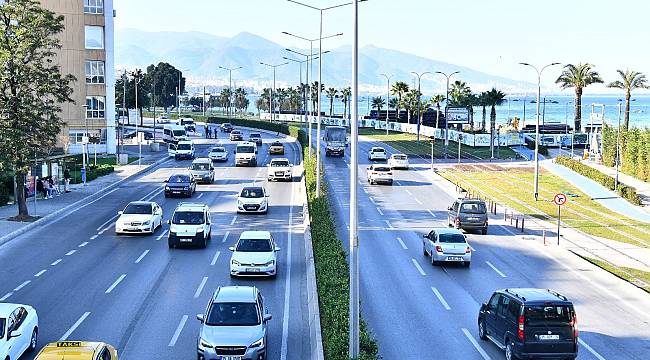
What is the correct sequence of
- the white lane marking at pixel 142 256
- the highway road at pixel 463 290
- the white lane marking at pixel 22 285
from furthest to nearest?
1. the white lane marking at pixel 142 256
2. the white lane marking at pixel 22 285
3. the highway road at pixel 463 290

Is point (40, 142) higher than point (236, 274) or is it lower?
higher

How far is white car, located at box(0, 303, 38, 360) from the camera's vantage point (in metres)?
19.0

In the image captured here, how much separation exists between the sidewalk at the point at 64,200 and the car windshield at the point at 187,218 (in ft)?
27.2

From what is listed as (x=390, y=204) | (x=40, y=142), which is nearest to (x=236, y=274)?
(x=40, y=142)

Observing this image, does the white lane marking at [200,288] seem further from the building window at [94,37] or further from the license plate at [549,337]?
the building window at [94,37]

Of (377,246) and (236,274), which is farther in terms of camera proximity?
(377,246)

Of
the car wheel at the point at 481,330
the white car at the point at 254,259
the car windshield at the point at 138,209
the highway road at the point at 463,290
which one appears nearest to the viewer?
the highway road at the point at 463,290

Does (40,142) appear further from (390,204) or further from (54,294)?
(390,204)

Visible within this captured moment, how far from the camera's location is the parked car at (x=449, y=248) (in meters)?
32.9

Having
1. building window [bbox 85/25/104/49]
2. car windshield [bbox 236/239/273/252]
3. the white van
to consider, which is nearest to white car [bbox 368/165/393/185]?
car windshield [bbox 236/239/273/252]

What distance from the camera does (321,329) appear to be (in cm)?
2012

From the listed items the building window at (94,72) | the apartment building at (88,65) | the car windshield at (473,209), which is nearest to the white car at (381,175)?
the car windshield at (473,209)

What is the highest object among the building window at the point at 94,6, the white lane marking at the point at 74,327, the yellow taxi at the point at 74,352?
the building window at the point at 94,6

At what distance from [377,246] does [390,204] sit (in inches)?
598
